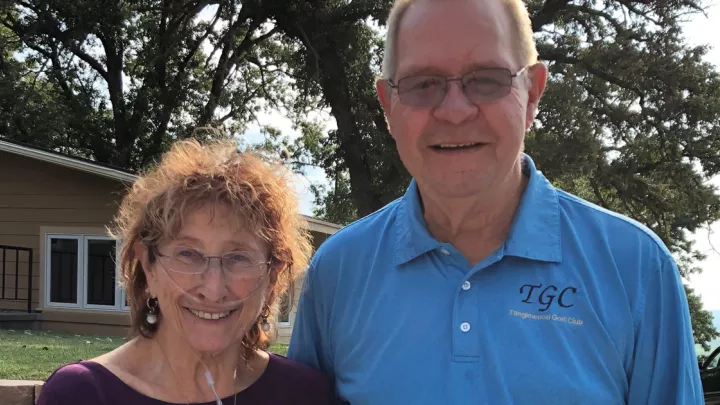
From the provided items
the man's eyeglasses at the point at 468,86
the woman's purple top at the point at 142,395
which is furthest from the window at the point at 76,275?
the man's eyeglasses at the point at 468,86

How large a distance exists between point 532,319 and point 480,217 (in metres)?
0.36

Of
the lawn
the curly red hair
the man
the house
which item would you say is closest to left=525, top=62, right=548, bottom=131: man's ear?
the man

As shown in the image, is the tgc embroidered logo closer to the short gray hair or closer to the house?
the short gray hair

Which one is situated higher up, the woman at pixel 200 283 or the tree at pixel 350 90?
the tree at pixel 350 90

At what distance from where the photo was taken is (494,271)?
2041 millimetres

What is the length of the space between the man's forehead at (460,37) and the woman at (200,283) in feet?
2.46

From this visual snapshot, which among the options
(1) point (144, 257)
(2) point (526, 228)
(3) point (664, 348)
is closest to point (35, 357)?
(1) point (144, 257)

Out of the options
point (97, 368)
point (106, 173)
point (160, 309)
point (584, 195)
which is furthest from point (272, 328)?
point (584, 195)

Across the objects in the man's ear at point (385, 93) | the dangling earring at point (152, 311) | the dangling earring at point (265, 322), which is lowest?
the dangling earring at point (265, 322)

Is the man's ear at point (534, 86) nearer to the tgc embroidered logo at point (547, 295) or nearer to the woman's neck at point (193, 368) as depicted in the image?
the tgc embroidered logo at point (547, 295)

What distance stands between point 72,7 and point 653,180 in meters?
16.1

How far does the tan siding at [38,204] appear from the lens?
13.2 metres

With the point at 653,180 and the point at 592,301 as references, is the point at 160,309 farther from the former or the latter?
the point at 653,180

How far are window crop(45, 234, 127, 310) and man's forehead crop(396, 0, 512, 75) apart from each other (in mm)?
12563
